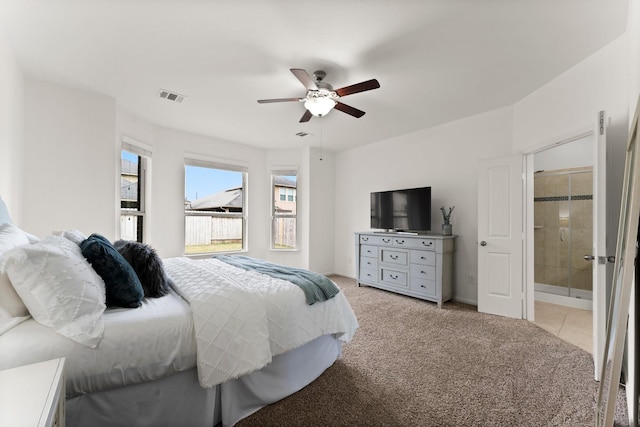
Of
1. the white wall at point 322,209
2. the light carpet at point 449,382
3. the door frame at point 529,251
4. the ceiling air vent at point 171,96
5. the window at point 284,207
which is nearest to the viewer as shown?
the light carpet at point 449,382

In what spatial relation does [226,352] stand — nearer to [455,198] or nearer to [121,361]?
[121,361]

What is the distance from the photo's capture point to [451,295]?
4074 mm

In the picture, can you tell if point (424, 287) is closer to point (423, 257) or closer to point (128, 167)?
point (423, 257)

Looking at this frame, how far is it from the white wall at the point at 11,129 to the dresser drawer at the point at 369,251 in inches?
163

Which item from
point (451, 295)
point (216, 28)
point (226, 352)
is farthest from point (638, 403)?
point (216, 28)

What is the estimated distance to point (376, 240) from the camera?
4617 millimetres

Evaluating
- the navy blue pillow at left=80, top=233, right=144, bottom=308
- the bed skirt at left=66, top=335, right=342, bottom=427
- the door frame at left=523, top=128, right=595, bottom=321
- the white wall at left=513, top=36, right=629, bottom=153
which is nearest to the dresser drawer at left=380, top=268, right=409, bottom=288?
the door frame at left=523, top=128, right=595, bottom=321

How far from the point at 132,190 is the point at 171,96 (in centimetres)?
157

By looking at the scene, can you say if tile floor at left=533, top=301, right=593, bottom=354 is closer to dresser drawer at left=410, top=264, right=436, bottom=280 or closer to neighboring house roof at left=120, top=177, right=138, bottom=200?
dresser drawer at left=410, top=264, right=436, bottom=280

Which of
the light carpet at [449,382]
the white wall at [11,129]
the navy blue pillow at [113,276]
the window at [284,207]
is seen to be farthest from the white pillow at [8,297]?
the window at [284,207]

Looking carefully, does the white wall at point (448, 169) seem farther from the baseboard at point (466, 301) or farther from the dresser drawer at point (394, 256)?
the dresser drawer at point (394, 256)

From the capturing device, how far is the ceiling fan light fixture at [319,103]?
8.54 ft

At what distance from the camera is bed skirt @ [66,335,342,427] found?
133 centimetres

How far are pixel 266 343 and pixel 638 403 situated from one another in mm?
1856
